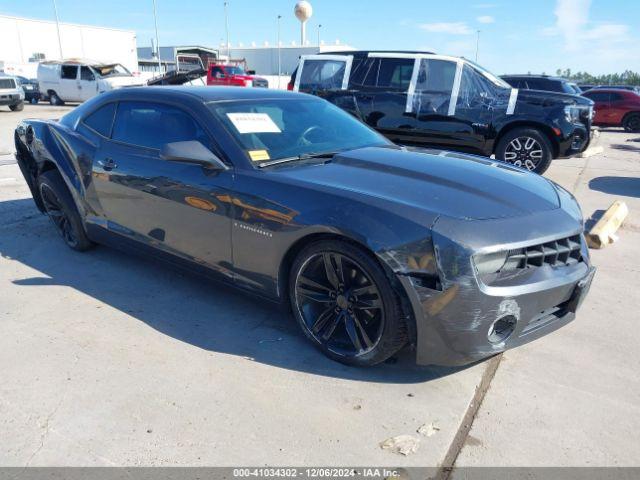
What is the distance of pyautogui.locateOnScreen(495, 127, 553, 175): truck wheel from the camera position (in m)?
7.69

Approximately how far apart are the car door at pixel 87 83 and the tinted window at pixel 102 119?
67.4 ft

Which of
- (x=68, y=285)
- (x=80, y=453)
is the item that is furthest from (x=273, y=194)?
(x=68, y=285)

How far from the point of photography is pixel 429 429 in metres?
2.36

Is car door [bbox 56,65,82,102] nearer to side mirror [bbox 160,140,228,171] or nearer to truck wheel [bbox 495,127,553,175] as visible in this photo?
truck wheel [bbox 495,127,553,175]

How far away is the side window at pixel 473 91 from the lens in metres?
7.80

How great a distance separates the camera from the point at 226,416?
8.01 feet

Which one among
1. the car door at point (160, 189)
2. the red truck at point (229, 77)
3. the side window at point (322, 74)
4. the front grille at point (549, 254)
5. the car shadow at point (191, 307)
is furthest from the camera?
the red truck at point (229, 77)

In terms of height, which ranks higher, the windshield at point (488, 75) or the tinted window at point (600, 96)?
the windshield at point (488, 75)

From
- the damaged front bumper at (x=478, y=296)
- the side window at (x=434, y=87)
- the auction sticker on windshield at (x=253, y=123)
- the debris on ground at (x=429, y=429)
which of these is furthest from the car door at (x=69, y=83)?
the debris on ground at (x=429, y=429)

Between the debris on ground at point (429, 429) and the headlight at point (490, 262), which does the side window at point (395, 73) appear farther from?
the debris on ground at point (429, 429)

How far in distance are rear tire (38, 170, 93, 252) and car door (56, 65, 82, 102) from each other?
2112cm

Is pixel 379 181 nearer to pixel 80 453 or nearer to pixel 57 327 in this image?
pixel 80 453

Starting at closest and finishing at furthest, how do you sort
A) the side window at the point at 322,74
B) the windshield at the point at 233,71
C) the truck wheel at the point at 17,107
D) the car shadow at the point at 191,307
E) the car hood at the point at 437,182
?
the car hood at the point at 437,182, the car shadow at the point at 191,307, the side window at the point at 322,74, the truck wheel at the point at 17,107, the windshield at the point at 233,71

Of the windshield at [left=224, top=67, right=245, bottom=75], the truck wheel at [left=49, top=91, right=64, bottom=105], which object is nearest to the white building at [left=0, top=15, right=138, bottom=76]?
the truck wheel at [left=49, top=91, right=64, bottom=105]
